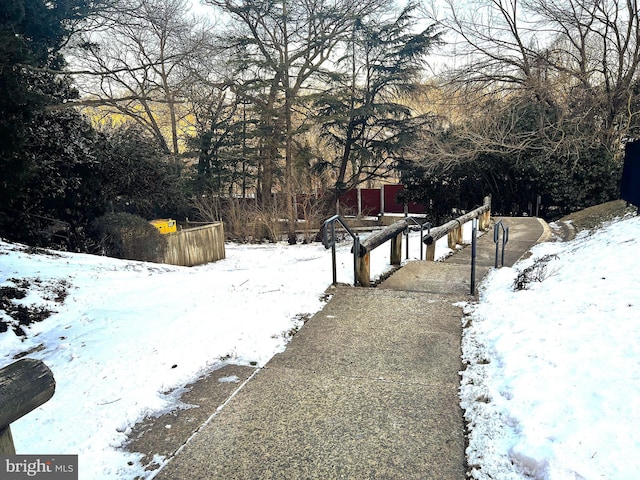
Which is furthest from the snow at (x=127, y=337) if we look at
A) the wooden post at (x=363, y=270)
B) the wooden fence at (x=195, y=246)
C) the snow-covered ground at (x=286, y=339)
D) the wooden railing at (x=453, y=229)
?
the wooden fence at (x=195, y=246)

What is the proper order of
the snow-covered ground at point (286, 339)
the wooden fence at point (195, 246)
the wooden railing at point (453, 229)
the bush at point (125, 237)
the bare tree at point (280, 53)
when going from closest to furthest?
the snow-covered ground at point (286, 339) → the wooden railing at point (453, 229) → the bush at point (125, 237) → the wooden fence at point (195, 246) → the bare tree at point (280, 53)

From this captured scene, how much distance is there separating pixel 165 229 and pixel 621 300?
13.8 metres

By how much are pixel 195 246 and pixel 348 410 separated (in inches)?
456

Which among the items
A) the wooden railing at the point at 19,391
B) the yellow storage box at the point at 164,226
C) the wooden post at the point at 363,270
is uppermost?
the yellow storage box at the point at 164,226

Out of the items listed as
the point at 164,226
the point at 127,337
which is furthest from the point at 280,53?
the point at 127,337

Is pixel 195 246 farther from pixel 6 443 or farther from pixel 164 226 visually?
pixel 6 443

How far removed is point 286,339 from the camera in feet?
12.5

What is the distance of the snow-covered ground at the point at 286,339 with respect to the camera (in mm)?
2193

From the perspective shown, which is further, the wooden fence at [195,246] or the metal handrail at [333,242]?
the wooden fence at [195,246]

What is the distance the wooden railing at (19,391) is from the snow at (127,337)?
2.55 feet

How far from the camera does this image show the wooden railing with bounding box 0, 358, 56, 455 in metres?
1.50

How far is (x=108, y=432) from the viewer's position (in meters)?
2.53

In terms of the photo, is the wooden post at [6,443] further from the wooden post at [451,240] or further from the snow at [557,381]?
the wooden post at [451,240]

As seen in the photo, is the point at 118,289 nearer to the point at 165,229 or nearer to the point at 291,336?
the point at 291,336
